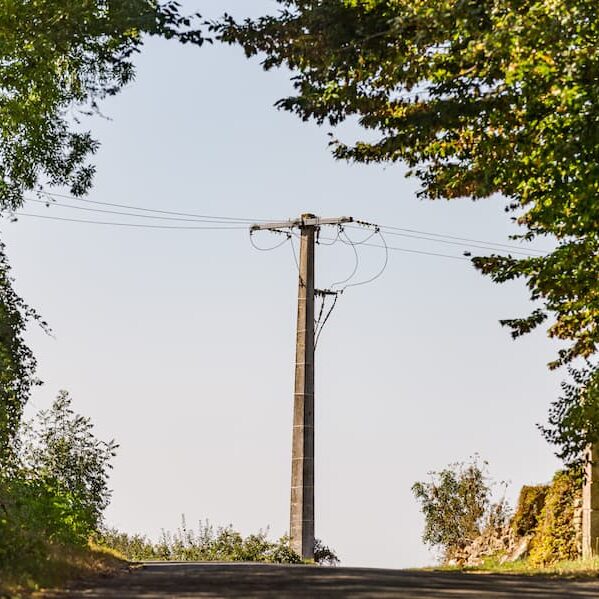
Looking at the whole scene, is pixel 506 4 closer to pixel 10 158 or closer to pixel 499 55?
pixel 499 55

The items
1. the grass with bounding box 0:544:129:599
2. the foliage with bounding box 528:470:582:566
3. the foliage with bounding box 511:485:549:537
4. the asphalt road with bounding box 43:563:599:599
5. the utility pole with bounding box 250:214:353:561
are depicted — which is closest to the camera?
the asphalt road with bounding box 43:563:599:599

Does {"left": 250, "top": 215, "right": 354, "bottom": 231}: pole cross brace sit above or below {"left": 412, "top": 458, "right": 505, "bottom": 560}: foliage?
above

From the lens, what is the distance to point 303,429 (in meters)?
29.4

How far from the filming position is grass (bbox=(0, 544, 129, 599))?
41.0 ft

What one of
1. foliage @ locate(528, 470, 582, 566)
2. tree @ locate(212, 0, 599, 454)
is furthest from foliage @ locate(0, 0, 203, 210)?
foliage @ locate(528, 470, 582, 566)

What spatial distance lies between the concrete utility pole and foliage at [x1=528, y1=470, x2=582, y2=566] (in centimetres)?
92

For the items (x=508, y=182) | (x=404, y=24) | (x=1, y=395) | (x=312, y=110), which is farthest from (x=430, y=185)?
(x=1, y=395)

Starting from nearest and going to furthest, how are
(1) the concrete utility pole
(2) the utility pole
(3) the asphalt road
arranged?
(3) the asphalt road, (1) the concrete utility pole, (2) the utility pole

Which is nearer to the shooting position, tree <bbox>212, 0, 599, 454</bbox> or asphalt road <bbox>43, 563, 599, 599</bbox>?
asphalt road <bbox>43, 563, 599, 599</bbox>

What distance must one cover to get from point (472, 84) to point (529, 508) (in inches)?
520

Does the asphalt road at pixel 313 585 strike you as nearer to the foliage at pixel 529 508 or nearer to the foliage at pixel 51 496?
the foliage at pixel 51 496

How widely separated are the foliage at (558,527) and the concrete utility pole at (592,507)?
916 mm

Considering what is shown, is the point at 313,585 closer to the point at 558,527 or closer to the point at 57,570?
the point at 57,570

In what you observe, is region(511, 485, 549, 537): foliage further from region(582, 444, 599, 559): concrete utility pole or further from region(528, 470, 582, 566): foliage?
region(582, 444, 599, 559): concrete utility pole
